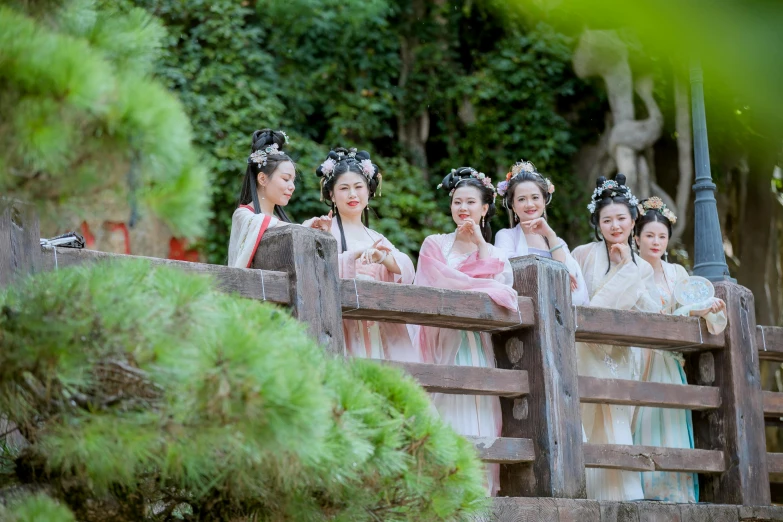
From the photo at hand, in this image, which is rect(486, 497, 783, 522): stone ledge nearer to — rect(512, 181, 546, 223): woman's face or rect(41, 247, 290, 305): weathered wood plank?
rect(41, 247, 290, 305): weathered wood plank

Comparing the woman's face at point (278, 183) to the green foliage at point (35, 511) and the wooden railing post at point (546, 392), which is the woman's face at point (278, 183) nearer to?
the wooden railing post at point (546, 392)

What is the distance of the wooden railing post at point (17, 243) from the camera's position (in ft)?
10.9

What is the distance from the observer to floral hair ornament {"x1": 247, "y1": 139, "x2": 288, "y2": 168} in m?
5.28

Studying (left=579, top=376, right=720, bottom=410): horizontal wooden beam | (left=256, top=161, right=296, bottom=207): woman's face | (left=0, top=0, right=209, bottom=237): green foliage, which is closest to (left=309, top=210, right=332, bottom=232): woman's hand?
(left=256, top=161, right=296, bottom=207): woman's face

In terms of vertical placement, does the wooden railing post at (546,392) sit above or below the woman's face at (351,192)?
below

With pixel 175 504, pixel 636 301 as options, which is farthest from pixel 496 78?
pixel 175 504

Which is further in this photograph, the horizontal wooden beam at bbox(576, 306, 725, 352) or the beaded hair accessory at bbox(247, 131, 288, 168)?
the beaded hair accessory at bbox(247, 131, 288, 168)

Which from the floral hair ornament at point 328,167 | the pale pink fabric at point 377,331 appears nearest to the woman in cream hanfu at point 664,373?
the pale pink fabric at point 377,331

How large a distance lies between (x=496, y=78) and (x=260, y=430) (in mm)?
8872

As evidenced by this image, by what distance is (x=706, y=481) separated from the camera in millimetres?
5637

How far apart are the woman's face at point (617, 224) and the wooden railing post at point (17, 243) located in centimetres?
342

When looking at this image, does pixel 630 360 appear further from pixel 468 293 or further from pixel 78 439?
pixel 78 439

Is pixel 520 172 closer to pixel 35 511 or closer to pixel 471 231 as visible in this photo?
pixel 471 231

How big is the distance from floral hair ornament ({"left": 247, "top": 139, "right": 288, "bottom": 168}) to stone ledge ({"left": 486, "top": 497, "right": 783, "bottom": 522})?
6.65ft
